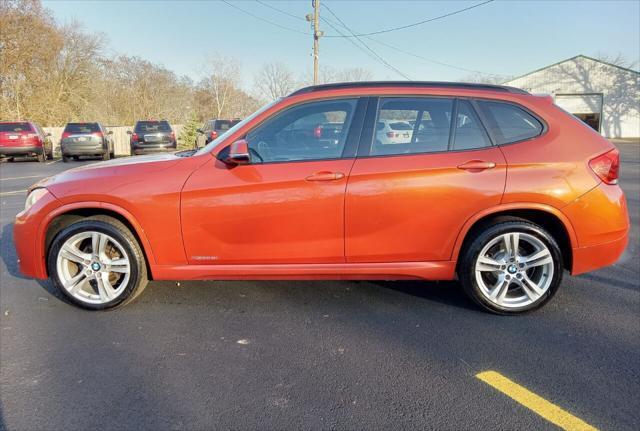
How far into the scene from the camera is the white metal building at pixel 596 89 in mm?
39844

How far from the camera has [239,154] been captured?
3180mm

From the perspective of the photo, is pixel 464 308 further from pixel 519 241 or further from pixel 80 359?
pixel 80 359

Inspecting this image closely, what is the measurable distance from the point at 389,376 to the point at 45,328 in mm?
2564

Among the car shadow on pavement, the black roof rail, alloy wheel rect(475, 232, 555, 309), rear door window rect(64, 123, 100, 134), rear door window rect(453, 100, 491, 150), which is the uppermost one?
rear door window rect(64, 123, 100, 134)

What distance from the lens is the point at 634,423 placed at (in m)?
2.13

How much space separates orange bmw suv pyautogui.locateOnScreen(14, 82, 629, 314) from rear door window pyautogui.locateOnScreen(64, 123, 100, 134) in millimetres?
16899

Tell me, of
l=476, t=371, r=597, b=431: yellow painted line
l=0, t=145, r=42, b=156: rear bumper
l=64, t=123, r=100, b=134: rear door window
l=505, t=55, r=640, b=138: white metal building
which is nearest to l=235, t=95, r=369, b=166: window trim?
l=476, t=371, r=597, b=431: yellow painted line

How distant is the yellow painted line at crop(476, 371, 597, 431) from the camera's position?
7.02 ft

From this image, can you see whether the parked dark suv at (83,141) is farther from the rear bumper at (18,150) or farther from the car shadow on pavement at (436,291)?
the car shadow on pavement at (436,291)

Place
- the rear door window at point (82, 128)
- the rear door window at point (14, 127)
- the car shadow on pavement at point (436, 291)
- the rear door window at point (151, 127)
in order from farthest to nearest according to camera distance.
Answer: the rear door window at point (151, 127) < the rear door window at point (82, 128) < the rear door window at point (14, 127) < the car shadow on pavement at point (436, 291)

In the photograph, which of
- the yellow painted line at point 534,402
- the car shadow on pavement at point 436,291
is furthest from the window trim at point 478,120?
the yellow painted line at point 534,402

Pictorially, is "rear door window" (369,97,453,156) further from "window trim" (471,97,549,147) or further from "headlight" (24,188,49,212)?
"headlight" (24,188,49,212)

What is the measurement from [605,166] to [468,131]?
1.06 metres

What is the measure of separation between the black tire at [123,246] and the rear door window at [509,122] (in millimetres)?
2954
